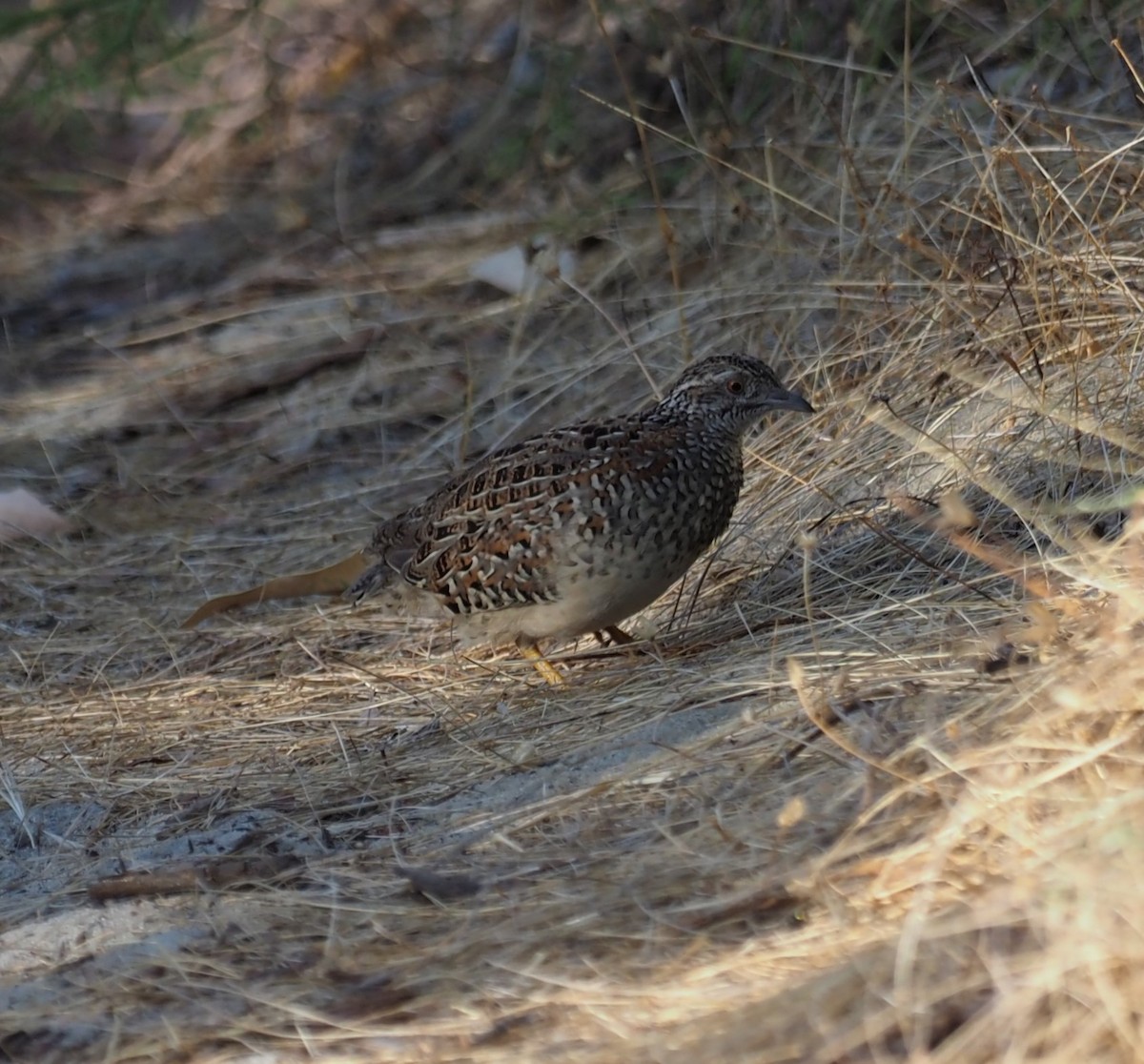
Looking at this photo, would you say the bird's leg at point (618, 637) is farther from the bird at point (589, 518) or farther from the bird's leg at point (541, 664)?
the bird's leg at point (541, 664)

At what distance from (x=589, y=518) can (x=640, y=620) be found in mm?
960

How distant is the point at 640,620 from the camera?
18.8 ft

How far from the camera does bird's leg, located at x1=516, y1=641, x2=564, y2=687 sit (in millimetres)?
5141

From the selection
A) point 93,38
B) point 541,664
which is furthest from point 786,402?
point 93,38

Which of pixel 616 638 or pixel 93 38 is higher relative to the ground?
pixel 93 38

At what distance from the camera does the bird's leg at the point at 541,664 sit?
16.9 ft

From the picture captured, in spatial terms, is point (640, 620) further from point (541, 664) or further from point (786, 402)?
point (786, 402)

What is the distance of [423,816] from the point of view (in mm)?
4137

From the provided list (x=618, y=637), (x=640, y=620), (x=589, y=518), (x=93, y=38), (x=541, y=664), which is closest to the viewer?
(x=589, y=518)

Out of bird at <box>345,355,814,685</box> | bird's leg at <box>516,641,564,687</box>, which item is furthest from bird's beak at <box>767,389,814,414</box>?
bird's leg at <box>516,641,564,687</box>

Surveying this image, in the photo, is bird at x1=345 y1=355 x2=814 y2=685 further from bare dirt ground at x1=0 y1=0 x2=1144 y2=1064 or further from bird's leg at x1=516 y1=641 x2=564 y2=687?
bare dirt ground at x1=0 y1=0 x2=1144 y2=1064

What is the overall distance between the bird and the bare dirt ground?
23cm

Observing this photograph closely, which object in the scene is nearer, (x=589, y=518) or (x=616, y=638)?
(x=589, y=518)

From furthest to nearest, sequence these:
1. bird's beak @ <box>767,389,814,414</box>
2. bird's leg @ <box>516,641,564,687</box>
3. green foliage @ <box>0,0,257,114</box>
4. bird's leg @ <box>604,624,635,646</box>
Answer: green foliage @ <box>0,0,257,114</box> → bird's leg @ <box>604,624,635,646</box> → bird's beak @ <box>767,389,814,414</box> → bird's leg @ <box>516,641,564,687</box>
